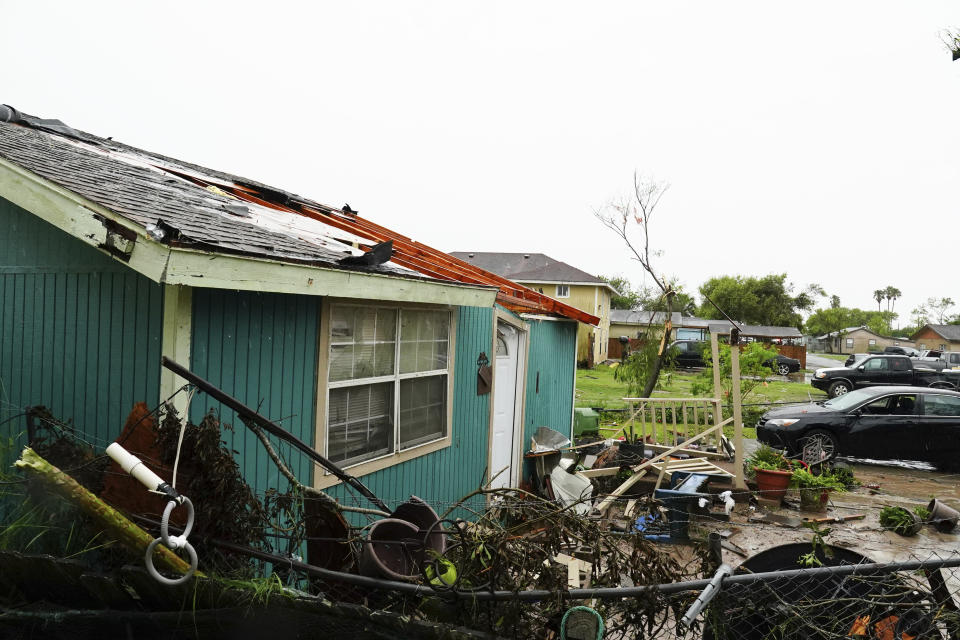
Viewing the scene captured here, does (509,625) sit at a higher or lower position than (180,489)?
lower

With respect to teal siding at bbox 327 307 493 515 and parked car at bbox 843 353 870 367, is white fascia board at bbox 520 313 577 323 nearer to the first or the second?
teal siding at bbox 327 307 493 515

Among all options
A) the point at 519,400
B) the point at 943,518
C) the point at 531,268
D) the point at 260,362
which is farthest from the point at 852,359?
the point at 260,362

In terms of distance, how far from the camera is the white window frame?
14.6 ft

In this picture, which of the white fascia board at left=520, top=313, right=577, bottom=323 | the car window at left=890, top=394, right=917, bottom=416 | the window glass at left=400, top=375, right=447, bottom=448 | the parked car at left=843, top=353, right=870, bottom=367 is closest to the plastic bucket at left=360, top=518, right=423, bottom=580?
the window glass at left=400, top=375, right=447, bottom=448

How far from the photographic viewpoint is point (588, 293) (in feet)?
116

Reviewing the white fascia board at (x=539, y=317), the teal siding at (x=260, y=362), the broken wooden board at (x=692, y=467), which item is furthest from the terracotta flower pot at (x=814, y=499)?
the teal siding at (x=260, y=362)

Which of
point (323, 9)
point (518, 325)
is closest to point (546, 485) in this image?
point (518, 325)

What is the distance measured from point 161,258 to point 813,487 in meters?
9.58

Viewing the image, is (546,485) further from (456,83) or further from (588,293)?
(588,293)

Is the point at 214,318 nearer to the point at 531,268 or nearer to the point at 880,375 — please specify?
the point at 880,375

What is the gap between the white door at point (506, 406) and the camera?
809cm

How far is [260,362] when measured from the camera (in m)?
3.97

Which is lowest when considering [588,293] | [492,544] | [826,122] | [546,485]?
[546,485]

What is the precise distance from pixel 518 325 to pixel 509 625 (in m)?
6.13
